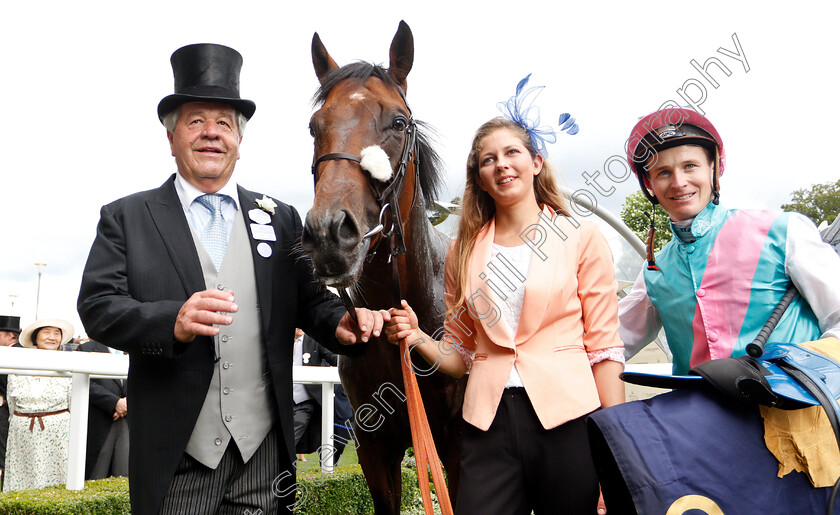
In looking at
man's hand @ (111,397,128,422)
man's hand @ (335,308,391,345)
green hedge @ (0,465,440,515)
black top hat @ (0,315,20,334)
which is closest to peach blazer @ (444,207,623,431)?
man's hand @ (335,308,391,345)

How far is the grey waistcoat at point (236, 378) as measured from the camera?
209 centimetres

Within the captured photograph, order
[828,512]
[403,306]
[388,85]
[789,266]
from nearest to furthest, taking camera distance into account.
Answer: [828,512] → [789,266] → [403,306] → [388,85]

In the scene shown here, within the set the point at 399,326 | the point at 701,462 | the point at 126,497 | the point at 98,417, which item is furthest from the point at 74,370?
the point at 701,462

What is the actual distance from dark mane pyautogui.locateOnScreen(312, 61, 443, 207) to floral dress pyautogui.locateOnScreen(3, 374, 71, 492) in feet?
13.4

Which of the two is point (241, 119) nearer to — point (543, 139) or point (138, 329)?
point (138, 329)

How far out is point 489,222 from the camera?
2480 millimetres

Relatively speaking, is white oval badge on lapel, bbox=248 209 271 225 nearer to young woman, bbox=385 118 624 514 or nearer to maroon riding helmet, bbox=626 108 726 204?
young woman, bbox=385 118 624 514

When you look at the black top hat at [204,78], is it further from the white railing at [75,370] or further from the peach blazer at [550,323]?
the white railing at [75,370]

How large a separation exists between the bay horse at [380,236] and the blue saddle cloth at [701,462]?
1001 mm

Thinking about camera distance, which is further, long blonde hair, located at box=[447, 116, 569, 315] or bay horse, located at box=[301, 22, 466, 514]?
long blonde hair, located at box=[447, 116, 569, 315]

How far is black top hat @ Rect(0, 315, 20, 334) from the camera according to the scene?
7301mm

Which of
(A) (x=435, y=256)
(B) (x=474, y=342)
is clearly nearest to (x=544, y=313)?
(B) (x=474, y=342)

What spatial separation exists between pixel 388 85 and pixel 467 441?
147 centimetres

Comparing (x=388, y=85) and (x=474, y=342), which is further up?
(x=388, y=85)
